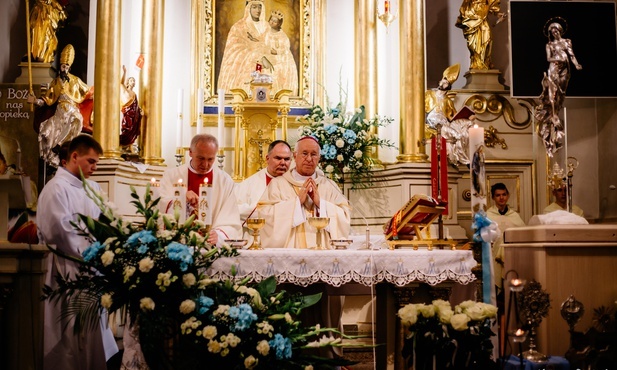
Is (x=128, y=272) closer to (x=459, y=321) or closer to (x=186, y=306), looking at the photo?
(x=186, y=306)

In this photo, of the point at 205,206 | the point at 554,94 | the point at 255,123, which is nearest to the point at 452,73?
the point at 554,94

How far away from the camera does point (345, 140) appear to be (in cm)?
780

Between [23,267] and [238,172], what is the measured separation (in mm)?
4374

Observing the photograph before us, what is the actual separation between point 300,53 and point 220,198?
12.5ft

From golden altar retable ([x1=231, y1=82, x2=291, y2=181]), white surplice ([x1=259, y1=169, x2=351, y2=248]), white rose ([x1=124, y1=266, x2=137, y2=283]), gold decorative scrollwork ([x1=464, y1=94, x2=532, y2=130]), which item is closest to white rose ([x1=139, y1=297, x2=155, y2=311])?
white rose ([x1=124, y1=266, x2=137, y2=283])

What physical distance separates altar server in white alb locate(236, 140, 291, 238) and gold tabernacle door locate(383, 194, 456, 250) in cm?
166

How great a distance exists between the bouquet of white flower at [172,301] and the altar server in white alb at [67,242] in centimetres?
144

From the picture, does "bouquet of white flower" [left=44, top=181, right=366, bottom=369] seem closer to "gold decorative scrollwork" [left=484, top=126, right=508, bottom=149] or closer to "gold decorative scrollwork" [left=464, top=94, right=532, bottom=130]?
"gold decorative scrollwork" [left=484, top=126, right=508, bottom=149]

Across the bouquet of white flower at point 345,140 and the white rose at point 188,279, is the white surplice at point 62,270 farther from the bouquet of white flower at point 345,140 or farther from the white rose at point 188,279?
the bouquet of white flower at point 345,140

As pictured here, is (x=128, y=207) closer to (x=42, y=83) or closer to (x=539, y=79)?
(x=42, y=83)

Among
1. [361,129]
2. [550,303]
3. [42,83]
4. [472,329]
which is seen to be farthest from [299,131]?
[472,329]

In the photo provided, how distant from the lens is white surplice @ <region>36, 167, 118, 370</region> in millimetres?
4730

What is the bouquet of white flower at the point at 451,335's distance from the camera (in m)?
3.44

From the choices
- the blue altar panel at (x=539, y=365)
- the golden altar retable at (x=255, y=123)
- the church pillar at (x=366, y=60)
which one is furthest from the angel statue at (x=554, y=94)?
the golden altar retable at (x=255, y=123)
